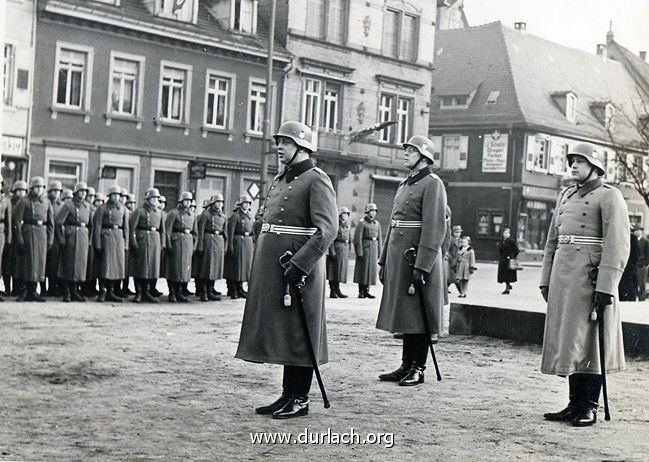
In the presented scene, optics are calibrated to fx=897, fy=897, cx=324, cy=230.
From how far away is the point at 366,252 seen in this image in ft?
59.8

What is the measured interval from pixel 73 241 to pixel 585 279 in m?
9.97

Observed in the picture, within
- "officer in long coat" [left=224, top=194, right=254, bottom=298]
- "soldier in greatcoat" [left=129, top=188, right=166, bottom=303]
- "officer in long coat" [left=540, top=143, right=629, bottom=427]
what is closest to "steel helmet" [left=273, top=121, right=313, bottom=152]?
"officer in long coat" [left=540, top=143, right=629, bottom=427]

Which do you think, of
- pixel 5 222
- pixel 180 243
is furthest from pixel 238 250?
pixel 5 222

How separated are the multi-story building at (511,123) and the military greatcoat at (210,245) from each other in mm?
28909

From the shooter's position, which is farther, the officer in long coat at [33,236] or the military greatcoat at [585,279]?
the officer in long coat at [33,236]

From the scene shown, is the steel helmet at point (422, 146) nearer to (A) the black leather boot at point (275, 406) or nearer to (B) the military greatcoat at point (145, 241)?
(A) the black leather boot at point (275, 406)

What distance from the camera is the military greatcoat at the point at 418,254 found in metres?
7.87

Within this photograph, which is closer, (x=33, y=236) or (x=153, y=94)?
(x=33, y=236)

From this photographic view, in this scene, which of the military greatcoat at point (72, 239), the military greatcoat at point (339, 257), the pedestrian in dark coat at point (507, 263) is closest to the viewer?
the military greatcoat at point (72, 239)

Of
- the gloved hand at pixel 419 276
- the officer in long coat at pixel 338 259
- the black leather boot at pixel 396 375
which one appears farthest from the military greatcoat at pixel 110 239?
the gloved hand at pixel 419 276

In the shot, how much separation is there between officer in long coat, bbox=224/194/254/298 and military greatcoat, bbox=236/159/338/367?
10257mm

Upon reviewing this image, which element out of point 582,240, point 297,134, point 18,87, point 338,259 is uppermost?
point 18,87

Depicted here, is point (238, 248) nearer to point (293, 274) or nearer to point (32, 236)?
point (32, 236)

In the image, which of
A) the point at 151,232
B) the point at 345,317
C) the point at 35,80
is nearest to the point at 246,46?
the point at 35,80
